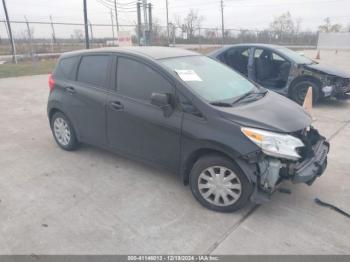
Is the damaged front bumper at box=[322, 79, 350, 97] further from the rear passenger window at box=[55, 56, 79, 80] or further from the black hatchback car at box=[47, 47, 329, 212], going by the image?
the rear passenger window at box=[55, 56, 79, 80]

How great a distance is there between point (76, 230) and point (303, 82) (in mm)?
6392

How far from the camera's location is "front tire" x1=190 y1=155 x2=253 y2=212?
3033mm

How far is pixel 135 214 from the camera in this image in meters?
3.18

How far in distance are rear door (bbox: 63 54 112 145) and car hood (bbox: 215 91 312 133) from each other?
5.57 feet

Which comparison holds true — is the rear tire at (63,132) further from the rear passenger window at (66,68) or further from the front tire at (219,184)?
the front tire at (219,184)

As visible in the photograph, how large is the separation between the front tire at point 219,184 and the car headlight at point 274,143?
0.33 metres

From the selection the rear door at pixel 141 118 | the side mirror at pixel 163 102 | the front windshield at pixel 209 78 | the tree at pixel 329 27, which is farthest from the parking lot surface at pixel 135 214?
the tree at pixel 329 27

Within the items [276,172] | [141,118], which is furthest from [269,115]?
[141,118]

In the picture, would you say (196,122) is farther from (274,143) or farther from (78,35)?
(78,35)

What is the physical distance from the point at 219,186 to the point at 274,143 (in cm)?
71

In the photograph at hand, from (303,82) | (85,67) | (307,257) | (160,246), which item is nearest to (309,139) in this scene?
(307,257)

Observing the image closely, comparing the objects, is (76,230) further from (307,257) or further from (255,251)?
(307,257)

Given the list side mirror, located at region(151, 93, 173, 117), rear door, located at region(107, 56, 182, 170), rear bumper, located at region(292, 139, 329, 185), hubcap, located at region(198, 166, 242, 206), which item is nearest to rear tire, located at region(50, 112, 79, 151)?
rear door, located at region(107, 56, 182, 170)

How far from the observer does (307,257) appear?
2578mm
